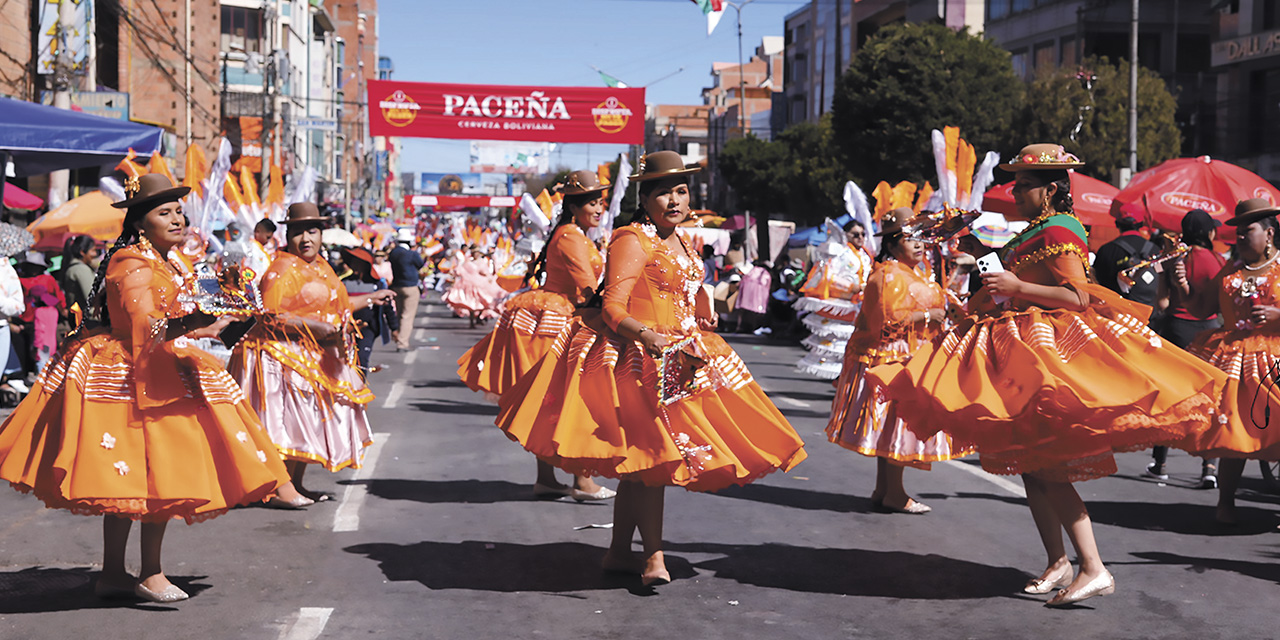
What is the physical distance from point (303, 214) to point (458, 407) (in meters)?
6.31

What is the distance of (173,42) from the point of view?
42.3 meters

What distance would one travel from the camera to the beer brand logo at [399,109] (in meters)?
33.7


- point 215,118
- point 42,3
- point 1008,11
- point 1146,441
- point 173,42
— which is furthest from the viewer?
point 1008,11

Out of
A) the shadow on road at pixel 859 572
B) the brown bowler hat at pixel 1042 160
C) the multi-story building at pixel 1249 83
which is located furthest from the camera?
the multi-story building at pixel 1249 83

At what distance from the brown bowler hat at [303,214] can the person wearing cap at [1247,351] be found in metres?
5.17

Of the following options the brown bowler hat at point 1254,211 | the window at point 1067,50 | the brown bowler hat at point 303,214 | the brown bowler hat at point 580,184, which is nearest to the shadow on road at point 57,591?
the brown bowler hat at point 303,214

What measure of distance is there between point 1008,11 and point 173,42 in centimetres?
3272

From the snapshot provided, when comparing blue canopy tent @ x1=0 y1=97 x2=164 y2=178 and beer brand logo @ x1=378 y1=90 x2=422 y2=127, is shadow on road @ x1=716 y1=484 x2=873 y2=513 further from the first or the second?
beer brand logo @ x1=378 y1=90 x2=422 y2=127

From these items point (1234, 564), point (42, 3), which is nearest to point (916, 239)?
point (1234, 564)

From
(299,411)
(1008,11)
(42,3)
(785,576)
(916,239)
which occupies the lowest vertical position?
(785,576)

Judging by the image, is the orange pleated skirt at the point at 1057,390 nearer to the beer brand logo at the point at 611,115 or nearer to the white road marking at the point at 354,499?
the white road marking at the point at 354,499

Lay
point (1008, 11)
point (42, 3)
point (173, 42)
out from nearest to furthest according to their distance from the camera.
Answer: point (42, 3) < point (173, 42) < point (1008, 11)

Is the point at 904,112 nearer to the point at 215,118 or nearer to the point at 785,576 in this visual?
the point at 215,118

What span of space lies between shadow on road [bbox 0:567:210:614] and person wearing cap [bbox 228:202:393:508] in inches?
69.8
